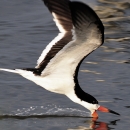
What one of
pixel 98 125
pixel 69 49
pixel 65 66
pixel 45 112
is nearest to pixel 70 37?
pixel 69 49

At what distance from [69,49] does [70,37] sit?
160mm

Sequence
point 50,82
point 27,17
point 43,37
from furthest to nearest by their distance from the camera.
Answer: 1. point 27,17
2. point 43,37
3. point 50,82

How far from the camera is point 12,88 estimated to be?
905 cm

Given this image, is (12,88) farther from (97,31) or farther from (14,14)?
(14,14)

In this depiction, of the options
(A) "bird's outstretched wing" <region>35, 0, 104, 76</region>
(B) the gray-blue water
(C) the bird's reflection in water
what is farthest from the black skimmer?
(B) the gray-blue water

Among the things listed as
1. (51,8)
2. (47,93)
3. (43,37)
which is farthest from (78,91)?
(43,37)

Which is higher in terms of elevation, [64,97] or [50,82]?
[50,82]

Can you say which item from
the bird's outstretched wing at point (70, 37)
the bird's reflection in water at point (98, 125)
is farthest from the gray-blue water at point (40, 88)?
the bird's outstretched wing at point (70, 37)

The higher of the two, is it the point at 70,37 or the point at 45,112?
the point at 70,37

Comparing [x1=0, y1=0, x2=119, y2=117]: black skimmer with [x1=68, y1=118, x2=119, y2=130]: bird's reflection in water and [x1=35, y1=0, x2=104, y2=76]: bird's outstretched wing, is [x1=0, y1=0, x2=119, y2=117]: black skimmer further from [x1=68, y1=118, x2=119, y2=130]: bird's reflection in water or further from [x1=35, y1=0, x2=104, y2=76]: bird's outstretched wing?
[x1=68, y1=118, x2=119, y2=130]: bird's reflection in water

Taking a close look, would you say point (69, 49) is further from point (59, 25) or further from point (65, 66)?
point (65, 66)

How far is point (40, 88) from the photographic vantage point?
917cm

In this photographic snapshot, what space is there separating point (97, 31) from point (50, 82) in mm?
1296

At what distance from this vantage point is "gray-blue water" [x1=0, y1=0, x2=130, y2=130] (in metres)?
8.25
